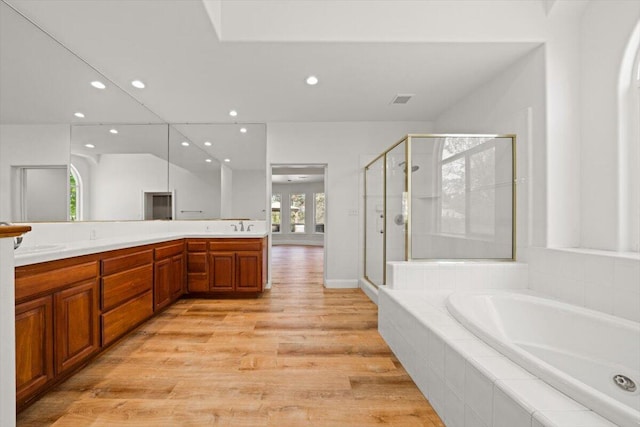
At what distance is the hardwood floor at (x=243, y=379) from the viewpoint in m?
1.47

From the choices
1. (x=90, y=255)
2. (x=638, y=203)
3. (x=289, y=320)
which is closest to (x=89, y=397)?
(x=90, y=255)

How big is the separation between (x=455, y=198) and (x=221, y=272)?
9.10ft

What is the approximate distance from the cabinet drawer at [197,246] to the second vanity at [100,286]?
0.04ft

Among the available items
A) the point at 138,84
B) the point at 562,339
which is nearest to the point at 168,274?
the point at 138,84

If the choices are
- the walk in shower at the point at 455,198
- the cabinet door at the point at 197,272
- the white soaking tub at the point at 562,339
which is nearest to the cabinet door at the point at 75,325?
the cabinet door at the point at 197,272

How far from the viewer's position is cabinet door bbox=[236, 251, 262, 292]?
140 inches

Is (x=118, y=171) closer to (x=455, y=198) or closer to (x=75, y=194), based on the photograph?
(x=75, y=194)

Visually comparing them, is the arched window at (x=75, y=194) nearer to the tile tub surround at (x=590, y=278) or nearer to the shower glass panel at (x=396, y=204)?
the shower glass panel at (x=396, y=204)

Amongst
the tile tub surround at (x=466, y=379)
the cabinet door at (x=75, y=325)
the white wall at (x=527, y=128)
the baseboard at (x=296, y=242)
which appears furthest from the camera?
the baseboard at (x=296, y=242)

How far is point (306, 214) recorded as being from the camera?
1077cm

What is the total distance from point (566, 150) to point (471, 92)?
1269mm

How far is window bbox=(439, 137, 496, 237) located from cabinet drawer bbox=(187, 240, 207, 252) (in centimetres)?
270

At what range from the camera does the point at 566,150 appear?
2.35 metres

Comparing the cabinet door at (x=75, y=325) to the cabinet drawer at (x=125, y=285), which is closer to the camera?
the cabinet door at (x=75, y=325)
